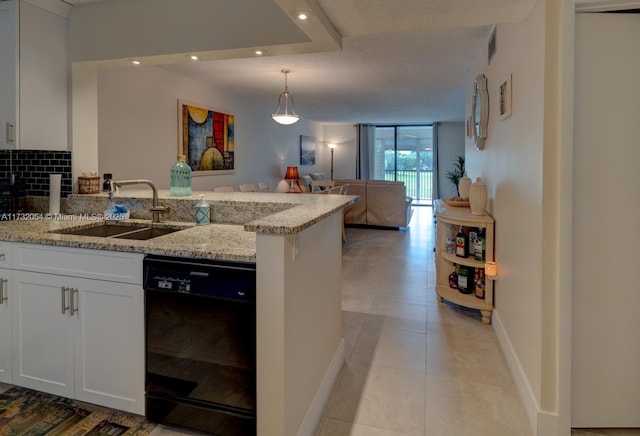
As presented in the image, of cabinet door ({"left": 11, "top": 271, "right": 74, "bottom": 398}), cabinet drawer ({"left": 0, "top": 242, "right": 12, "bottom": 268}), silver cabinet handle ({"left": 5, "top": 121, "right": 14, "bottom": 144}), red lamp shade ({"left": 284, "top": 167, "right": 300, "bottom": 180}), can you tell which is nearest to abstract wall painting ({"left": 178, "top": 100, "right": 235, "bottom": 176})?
red lamp shade ({"left": 284, "top": 167, "right": 300, "bottom": 180})

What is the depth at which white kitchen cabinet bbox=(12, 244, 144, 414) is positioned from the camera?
179 cm

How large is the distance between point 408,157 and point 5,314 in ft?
34.0

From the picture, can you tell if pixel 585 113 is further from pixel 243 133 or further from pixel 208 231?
pixel 243 133

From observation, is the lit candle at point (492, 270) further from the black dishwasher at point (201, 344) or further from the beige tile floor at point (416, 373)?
the black dishwasher at point (201, 344)

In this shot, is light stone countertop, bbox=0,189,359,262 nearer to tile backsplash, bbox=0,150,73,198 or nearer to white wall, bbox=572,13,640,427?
tile backsplash, bbox=0,150,73,198

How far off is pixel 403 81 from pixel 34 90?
4112 millimetres

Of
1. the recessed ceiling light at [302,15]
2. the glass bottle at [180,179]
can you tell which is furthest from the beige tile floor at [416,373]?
the recessed ceiling light at [302,15]

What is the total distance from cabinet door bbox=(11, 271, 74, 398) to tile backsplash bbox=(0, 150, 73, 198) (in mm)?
1043

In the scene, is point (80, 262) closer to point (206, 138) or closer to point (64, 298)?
point (64, 298)

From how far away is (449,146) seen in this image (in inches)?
419

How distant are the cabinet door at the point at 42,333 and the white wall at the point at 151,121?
188 cm

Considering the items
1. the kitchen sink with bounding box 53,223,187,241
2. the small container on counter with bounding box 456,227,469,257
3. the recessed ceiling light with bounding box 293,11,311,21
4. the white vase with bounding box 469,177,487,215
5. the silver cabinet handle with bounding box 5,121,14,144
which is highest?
the recessed ceiling light with bounding box 293,11,311,21

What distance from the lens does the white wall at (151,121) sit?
3.66 m

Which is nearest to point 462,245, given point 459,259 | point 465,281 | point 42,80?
point 459,259
